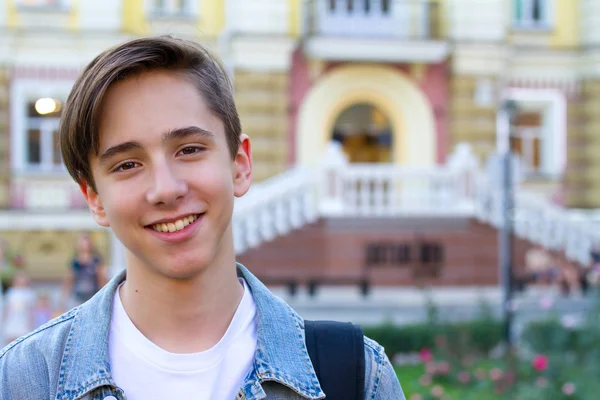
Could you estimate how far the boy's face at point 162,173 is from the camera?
1778 millimetres

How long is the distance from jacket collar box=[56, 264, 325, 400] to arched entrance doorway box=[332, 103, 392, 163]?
679 inches

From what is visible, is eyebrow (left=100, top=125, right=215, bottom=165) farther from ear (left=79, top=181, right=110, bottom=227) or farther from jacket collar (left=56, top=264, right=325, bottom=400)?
jacket collar (left=56, top=264, right=325, bottom=400)

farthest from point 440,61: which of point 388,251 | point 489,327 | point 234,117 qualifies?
point 234,117

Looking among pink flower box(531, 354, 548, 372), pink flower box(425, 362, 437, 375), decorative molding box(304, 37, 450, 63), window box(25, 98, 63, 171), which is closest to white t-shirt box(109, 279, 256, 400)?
pink flower box(531, 354, 548, 372)

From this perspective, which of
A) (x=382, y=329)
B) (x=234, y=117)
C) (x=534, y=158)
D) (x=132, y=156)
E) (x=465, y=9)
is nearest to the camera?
(x=132, y=156)

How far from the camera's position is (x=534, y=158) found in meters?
18.4

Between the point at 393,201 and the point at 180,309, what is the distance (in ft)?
44.7

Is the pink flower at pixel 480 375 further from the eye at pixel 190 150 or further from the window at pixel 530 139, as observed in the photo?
the window at pixel 530 139

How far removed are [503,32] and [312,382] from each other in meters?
16.5

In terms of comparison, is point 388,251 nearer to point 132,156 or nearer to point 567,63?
point 567,63

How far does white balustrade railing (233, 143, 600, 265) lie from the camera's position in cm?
1466

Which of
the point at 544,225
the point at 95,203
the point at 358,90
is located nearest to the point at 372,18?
the point at 358,90

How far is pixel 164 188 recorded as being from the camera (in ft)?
5.73

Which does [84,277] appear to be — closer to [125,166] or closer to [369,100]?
[125,166]
